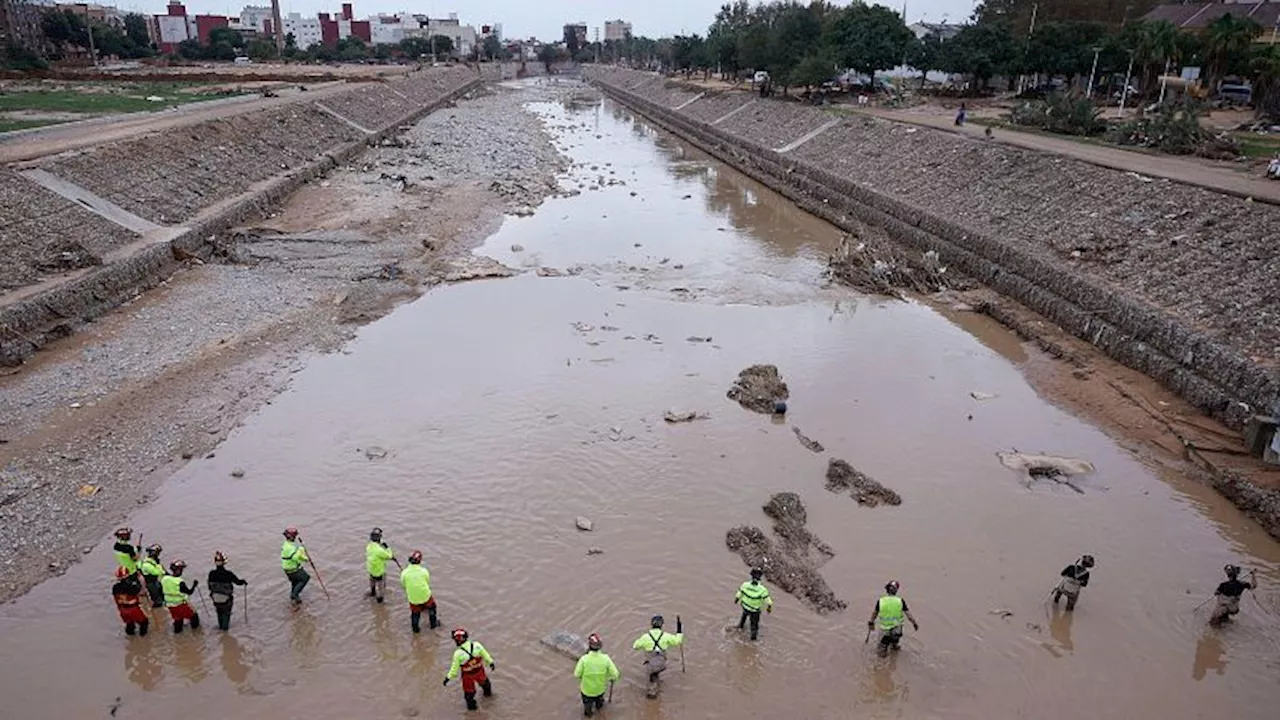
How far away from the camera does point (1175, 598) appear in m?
11.8

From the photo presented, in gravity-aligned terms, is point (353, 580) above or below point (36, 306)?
below

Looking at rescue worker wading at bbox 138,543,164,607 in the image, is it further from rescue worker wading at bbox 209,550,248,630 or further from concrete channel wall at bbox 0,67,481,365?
concrete channel wall at bbox 0,67,481,365

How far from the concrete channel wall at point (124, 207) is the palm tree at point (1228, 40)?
173ft

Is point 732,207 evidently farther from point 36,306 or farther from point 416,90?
point 416,90

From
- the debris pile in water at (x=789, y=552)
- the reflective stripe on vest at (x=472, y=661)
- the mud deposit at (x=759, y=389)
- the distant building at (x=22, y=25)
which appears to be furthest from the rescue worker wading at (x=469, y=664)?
the distant building at (x=22, y=25)

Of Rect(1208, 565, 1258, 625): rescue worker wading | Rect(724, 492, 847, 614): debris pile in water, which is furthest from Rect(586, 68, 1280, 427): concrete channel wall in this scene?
Rect(724, 492, 847, 614): debris pile in water

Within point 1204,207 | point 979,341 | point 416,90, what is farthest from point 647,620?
point 416,90

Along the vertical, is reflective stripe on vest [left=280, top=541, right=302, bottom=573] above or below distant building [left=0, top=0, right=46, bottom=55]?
below

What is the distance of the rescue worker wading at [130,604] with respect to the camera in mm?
10078

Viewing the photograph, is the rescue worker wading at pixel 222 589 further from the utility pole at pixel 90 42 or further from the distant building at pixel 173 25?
the distant building at pixel 173 25

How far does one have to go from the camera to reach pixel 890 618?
10148 mm

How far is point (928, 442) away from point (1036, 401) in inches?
163

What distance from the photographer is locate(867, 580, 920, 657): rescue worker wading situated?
10.1 meters

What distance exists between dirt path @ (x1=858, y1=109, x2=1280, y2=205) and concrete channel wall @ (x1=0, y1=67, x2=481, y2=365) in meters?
33.3
